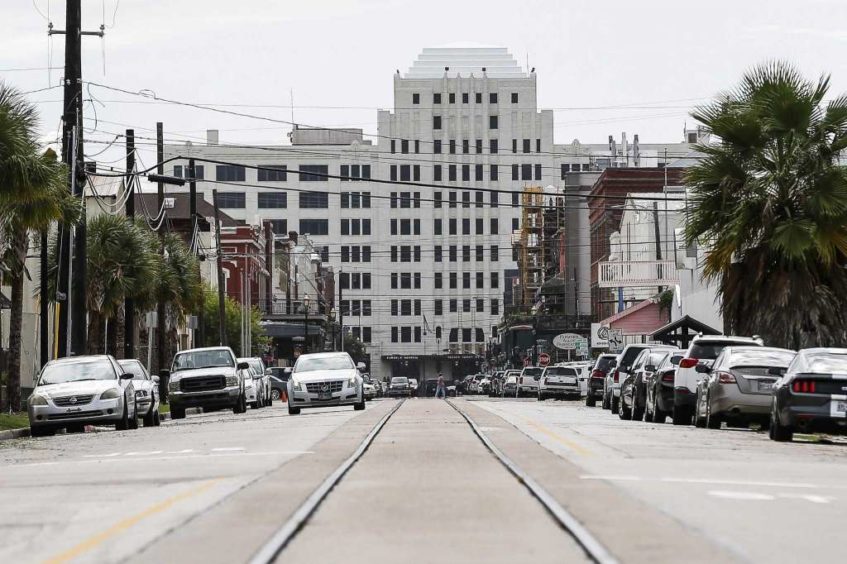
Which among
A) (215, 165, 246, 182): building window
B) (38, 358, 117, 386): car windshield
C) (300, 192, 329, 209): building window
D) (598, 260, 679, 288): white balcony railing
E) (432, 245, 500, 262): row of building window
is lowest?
(38, 358, 117, 386): car windshield

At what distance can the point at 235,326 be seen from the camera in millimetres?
89125

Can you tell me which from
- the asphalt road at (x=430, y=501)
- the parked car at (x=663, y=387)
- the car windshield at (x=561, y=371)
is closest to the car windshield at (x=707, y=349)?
the parked car at (x=663, y=387)

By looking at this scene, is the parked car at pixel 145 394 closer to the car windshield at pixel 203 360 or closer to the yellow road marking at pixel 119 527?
the car windshield at pixel 203 360

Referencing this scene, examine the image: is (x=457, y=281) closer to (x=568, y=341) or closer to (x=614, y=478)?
(x=568, y=341)

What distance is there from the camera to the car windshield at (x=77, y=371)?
33.0m

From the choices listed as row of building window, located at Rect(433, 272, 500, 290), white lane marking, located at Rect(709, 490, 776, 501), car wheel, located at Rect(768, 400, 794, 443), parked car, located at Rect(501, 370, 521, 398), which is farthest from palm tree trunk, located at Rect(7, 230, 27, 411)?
row of building window, located at Rect(433, 272, 500, 290)

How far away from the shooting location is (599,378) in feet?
167

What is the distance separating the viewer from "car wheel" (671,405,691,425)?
1241 inches

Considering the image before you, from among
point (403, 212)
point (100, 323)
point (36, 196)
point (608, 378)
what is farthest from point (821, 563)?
point (403, 212)

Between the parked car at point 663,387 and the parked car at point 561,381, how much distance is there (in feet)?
96.7

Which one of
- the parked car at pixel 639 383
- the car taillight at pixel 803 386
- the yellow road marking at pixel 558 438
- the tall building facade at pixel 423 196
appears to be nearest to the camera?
the yellow road marking at pixel 558 438

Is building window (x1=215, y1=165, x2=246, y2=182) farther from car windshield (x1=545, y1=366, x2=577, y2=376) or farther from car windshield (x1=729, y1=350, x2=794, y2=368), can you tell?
car windshield (x1=729, y1=350, x2=794, y2=368)

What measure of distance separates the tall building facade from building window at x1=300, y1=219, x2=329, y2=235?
10 centimetres

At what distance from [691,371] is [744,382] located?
4.21 m
